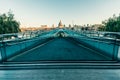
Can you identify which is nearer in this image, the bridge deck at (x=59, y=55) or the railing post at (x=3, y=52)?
the railing post at (x=3, y=52)

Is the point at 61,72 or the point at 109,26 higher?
the point at 61,72

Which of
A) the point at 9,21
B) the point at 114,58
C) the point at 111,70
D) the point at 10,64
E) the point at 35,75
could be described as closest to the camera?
the point at 35,75

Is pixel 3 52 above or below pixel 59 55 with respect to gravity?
above

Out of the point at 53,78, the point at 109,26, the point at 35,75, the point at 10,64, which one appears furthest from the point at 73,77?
the point at 109,26

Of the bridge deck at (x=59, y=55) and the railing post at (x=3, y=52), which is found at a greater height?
the railing post at (x=3, y=52)

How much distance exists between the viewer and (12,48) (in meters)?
11.8

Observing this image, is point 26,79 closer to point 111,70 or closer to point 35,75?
point 35,75

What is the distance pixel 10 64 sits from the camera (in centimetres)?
973

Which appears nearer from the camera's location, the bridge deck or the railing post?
the railing post

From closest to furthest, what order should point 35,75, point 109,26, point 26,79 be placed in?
point 26,79, point 35,75, point 109,26

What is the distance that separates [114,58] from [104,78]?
9.72ft

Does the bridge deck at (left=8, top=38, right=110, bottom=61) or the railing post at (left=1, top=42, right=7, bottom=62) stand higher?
the railing post at (left=1, top=42, right=7, bottom=62)

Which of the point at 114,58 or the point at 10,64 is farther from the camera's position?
the point at 114,58

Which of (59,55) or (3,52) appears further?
(59,55)
